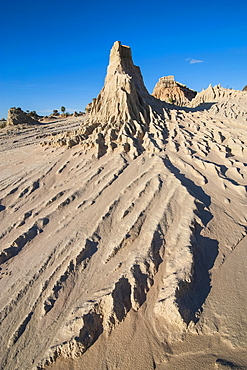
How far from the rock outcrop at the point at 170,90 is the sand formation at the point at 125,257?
51013 millimetres

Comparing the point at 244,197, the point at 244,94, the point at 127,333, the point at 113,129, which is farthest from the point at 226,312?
the point at 244,94

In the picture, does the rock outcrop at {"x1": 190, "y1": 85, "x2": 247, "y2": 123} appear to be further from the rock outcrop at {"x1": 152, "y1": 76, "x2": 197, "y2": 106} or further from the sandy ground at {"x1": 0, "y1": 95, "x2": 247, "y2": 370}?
the rock outcrop at {"x1": 152, "y1": 76, "x2": 197, "y2": 106}

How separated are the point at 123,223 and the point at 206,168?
5.09m

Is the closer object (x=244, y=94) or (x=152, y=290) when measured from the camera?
(x=152, y=290)

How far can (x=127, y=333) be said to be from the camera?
12.9ft

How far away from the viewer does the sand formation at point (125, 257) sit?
374cm

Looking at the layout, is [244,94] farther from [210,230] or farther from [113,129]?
[210,230]

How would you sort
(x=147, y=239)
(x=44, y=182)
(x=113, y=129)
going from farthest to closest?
(x=113, y=129), (x=44, y=182), (x=147, y=239)

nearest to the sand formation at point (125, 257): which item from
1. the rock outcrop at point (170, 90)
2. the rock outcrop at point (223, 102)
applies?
the rock outcrop at point (223, 102)

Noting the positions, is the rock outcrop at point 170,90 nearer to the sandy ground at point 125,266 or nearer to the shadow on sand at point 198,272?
the sandy ground at point 125,266

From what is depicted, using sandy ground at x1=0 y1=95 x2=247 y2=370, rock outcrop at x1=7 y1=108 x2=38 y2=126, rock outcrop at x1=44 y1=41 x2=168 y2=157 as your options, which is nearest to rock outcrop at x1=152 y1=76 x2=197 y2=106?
rock outcrop at x1=7 y1=108 x2=38 y2=126

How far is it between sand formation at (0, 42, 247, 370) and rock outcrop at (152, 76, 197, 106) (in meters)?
51.0

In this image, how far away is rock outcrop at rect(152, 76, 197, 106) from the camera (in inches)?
2195

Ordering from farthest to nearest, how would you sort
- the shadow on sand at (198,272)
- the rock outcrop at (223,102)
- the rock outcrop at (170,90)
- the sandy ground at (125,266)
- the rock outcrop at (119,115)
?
the rock outcrop at (170,90) → the rock outcrop at (223,102) → the rock outcrop at (119,115) → the shadow on sand at (198,272) → the sandy ground at (125,266)
